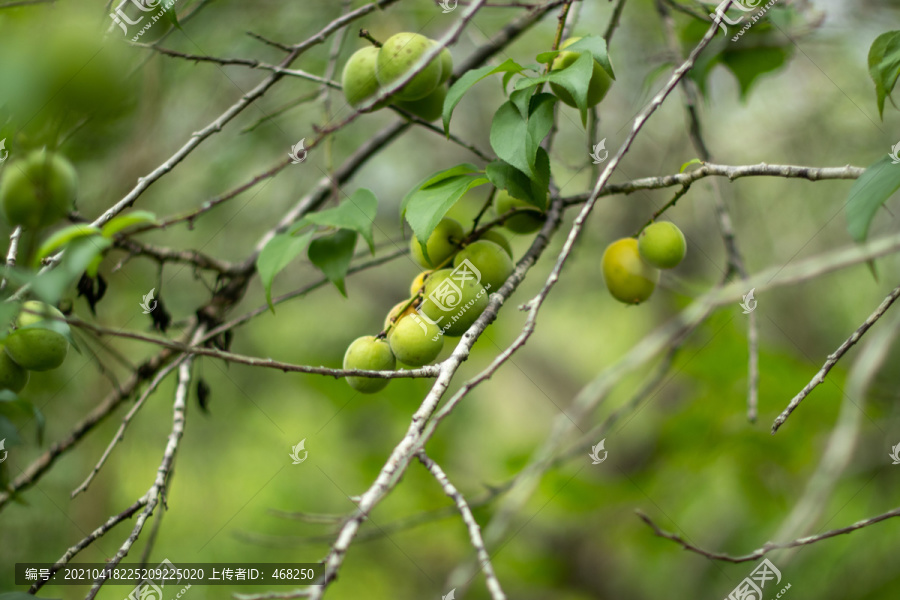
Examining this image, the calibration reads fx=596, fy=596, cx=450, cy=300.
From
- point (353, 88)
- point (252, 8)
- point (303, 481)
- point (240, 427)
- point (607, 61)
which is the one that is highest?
point (252, 8)

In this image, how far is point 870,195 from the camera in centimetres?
88

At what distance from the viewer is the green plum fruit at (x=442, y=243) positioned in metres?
1.25

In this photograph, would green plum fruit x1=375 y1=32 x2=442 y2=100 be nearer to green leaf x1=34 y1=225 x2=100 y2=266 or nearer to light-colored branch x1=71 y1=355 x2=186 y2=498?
green leaf x1=34 y1=225 x2=100 y2=266

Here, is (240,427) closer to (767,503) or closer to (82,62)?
(767,503)

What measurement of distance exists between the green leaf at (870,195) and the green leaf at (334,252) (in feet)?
2.91

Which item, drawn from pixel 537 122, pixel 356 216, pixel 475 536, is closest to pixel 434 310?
pixel 356 216

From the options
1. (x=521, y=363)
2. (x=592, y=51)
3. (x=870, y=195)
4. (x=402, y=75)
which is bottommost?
(x=870, y=195)

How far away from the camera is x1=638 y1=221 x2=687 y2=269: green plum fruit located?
127 cm

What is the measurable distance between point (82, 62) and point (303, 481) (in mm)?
4657

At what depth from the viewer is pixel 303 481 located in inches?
193

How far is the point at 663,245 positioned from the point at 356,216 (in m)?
0.65

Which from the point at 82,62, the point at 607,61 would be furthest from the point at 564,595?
the point at 82,62

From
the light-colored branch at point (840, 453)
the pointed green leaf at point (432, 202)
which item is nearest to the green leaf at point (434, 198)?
the pointed green leaf at point (432, 202)

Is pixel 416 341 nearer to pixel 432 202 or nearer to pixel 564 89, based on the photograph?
pixel 432 202
